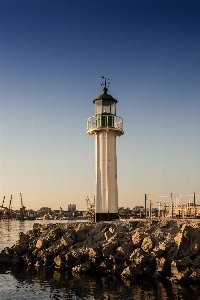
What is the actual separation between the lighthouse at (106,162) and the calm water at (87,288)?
7.72m

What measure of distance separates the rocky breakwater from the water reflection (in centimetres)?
78

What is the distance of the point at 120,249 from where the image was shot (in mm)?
19672

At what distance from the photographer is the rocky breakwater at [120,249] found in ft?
59.9

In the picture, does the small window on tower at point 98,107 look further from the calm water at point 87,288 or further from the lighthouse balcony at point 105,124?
the calm water at point 87,288

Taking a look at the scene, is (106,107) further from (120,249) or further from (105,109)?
(120,249)

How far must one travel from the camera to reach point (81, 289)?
16766 mm

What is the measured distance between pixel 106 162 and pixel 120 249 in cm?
840

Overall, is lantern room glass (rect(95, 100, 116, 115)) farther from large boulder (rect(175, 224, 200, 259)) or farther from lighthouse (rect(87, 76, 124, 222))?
large boulder (rect(175, 224, 200, 259))

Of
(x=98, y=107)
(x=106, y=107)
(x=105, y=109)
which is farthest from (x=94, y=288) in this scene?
(x=98, y=107)

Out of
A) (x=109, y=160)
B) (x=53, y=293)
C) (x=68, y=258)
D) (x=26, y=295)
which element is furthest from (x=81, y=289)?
(x=109, y=160)

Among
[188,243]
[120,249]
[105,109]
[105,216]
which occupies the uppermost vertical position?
[105,109]

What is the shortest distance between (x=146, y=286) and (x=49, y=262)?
267 inches

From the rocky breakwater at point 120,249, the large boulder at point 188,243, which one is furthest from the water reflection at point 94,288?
the large boulder at point 188,243

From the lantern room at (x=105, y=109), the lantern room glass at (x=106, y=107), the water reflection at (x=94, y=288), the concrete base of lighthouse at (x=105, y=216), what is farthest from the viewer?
the lantern room glass at (x=106, y=107)
